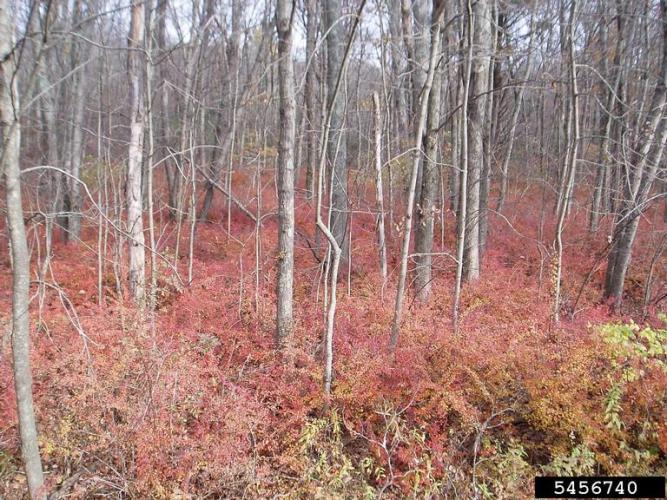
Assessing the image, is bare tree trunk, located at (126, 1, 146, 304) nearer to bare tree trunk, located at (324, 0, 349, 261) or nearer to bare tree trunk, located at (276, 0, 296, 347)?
bare tree trunk, located at (276, 0, 296, 347)

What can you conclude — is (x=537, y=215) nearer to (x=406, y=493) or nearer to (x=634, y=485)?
(x=634, y=485)

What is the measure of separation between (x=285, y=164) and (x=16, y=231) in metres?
2.80

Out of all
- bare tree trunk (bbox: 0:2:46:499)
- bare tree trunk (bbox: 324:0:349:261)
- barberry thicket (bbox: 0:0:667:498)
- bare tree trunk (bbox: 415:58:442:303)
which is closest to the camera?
bare tree trunk (bbox: 0:2:46:499)

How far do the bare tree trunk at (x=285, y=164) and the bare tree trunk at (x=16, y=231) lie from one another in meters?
2.54

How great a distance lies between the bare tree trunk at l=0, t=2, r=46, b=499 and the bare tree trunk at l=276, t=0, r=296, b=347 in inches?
100.0

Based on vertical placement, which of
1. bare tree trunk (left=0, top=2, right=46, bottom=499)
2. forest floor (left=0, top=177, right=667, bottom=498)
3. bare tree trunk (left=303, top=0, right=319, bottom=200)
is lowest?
forest floor (left=0, top=177, right=667, bottom=498)

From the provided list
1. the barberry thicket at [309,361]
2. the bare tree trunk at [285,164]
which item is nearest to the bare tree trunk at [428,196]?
the barberry thicket at [309,361]

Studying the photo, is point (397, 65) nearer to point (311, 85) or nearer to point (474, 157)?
point (311, 85)

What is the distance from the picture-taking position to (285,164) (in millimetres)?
4762

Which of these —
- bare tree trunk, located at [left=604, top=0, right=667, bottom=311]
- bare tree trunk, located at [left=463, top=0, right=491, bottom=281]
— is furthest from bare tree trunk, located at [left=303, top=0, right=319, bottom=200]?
bare tree trunk, located at [left=604, top=0, right=667, bottom=311]

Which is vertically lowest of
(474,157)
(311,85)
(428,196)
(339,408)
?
(339,408)

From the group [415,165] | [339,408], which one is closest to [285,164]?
[415,165]

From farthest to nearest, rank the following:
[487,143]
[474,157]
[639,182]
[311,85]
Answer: [311,85], [487,143], [474,157], [639,182]

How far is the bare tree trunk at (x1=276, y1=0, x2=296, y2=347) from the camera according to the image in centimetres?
456
